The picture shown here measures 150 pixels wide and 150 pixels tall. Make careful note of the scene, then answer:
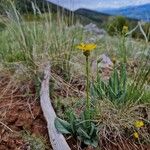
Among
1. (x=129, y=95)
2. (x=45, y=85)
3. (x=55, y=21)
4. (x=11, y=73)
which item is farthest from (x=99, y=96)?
(x=55, y=21)

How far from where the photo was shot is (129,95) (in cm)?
376

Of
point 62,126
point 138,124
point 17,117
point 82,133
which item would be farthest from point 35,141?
point 138,124

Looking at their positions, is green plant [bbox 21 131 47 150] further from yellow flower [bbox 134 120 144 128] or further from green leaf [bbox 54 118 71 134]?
yellow flower [bbox 134 120 144 128]

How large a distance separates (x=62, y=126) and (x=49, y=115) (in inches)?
8.8

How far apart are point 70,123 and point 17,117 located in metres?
0.54

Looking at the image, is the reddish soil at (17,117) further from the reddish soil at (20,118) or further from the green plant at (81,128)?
the green plant at (81,128)

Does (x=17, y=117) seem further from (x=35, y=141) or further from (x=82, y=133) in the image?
(x=82, y=133)

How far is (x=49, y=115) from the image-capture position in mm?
3670

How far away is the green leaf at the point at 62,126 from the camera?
3452 millimetres

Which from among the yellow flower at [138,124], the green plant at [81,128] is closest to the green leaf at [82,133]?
the green plant at [81,128]

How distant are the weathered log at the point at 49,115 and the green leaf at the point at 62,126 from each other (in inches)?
1.3

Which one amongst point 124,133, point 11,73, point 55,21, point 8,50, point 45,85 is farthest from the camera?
point 55,21

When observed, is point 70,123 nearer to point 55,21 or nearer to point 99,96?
point 99,96

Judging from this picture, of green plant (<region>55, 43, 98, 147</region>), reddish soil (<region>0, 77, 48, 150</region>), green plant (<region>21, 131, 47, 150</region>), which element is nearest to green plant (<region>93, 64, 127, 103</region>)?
green plant (<region>55, 43, 98, 147</region>)
